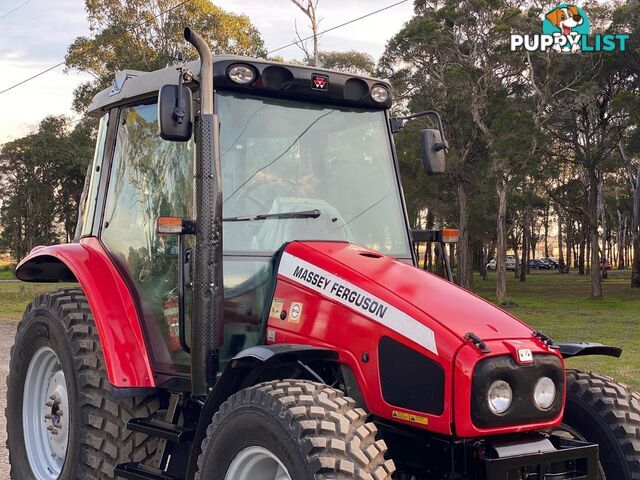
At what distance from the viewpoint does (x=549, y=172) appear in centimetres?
3494

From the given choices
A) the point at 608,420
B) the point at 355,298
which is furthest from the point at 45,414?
the point at 608,420

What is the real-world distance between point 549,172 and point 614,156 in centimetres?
750

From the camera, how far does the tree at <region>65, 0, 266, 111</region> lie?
36.8m

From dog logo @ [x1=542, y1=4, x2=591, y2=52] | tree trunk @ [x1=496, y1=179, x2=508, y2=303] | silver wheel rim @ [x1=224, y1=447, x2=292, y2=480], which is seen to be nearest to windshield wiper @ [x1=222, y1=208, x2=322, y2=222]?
silver wheel rim @ [x1=224, y1=447, x2=292, y2=480]

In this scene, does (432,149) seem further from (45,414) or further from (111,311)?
(45,414)

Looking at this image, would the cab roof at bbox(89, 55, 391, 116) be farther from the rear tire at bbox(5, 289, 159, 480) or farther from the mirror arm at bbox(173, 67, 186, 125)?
the rear tire at bbox(5, 289, 159, 480)

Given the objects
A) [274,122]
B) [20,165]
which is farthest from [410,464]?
[20,165]

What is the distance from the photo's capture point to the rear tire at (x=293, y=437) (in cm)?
314

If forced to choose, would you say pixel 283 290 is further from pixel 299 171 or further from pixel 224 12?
pixel 224 12

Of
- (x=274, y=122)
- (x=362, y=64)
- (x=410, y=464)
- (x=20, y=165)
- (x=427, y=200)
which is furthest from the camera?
(x=20, y=165)

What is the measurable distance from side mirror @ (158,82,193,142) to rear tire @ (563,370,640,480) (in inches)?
90.3

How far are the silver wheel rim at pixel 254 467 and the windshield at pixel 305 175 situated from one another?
1124 millimetres

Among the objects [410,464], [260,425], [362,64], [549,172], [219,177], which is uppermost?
[362,64]

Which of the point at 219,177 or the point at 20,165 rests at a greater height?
the point at 20,165
